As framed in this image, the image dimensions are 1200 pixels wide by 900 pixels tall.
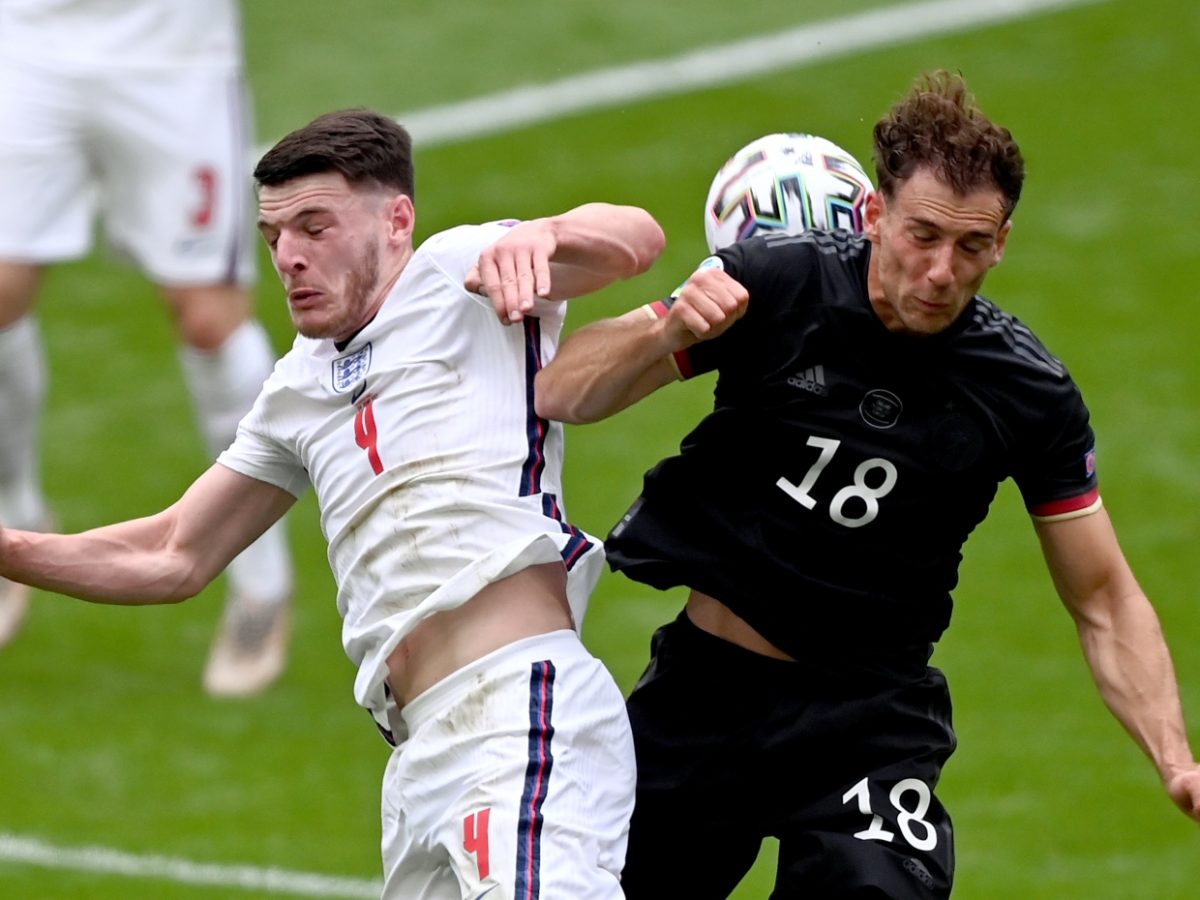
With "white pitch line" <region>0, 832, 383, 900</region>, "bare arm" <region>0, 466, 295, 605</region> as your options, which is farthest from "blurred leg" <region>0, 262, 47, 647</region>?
"bare arm" <region>0, 466, 295, 605</region>

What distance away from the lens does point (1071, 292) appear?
11406 millimetres

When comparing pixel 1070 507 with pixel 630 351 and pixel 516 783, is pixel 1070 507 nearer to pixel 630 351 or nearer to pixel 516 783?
pixel 630 351

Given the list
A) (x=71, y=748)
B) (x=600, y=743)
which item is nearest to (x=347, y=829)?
(x=71, y=748)

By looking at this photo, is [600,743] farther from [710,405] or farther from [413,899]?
[710,405]

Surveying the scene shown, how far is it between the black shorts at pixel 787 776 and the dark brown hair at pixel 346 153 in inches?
45.9

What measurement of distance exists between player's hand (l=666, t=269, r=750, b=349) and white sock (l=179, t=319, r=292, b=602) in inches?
149

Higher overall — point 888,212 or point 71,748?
point 888,212

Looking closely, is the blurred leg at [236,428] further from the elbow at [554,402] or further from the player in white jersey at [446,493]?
the elbow at [554,402]

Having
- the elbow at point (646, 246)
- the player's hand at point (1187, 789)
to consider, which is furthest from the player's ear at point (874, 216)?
the player's hand at point (1187, 789)

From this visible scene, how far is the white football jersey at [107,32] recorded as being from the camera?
827 centimetres

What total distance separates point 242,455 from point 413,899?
977 mm

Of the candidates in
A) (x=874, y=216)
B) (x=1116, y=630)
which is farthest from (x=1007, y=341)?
(x=1116, y=630)

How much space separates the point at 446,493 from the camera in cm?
498

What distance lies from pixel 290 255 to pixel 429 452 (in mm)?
463
